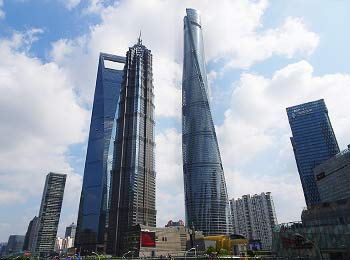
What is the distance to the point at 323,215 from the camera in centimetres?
9506

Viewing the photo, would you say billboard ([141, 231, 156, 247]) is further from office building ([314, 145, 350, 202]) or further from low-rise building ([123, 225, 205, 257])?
office building ([314, 145, 350, 202])

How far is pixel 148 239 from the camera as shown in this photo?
7165 inches

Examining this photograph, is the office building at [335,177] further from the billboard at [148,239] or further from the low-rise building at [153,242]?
the billboard at [148,239]

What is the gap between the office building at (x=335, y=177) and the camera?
478ft

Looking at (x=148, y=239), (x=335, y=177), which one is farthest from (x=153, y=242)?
(x=335, y=177)

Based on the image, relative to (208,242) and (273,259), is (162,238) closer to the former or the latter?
(208,242)

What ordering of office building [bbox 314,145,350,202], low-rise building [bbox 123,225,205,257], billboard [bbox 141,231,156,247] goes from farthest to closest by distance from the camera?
billboard [bbox 141,231,156,247] → low-rise building [bbox 123,225,205,257] → office building [bbox 314,145,350,202]

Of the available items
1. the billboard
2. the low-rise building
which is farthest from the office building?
the billboard

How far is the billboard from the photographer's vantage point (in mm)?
178812

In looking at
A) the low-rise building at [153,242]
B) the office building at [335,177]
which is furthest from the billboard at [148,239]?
the office building at [335,177]

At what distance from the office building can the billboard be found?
10171cm

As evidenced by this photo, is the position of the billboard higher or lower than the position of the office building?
lower

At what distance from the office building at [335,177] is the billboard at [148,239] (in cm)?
10171

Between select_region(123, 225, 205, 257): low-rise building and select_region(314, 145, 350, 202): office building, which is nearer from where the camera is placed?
select_region(314, 145, 350, 202): office building
